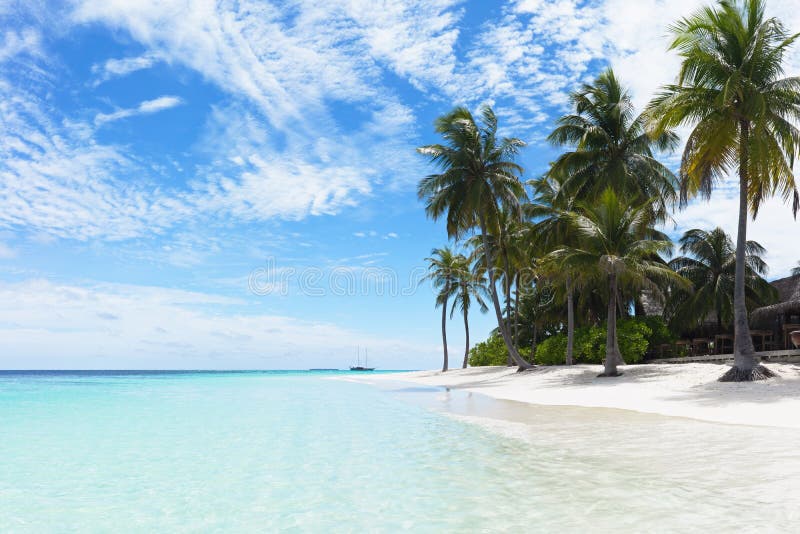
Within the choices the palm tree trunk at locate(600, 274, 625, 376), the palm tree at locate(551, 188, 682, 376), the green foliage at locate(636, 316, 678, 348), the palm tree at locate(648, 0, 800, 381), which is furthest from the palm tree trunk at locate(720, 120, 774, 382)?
the green foliage at locate(636, 316, 678, 348)

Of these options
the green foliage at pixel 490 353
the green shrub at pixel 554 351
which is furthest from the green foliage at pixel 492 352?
the green shrub at pixel 554 351

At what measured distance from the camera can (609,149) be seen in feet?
78.3

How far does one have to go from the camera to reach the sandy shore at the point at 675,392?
10281 millimetres

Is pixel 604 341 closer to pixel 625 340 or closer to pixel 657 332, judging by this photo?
pixel 625 340

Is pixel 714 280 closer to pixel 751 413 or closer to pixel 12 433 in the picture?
pixel 751 413

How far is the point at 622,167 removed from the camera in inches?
907

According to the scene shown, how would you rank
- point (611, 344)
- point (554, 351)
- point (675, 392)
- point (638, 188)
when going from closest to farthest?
1. point (675, 392)
2. point (611, 344)
3. point (638, 188)
4. point (554, 351)

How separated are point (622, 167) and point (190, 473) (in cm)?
2109

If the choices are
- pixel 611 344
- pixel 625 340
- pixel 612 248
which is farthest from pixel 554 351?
pixel 612 248

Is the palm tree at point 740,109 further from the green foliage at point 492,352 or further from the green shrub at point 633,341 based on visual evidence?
the green foliage at point 492,352

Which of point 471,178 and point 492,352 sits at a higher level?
point 471,178

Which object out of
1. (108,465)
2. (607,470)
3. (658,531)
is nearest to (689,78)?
(607,470)

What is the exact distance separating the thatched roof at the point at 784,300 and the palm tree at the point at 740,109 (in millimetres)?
9120

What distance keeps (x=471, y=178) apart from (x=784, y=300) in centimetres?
1591
